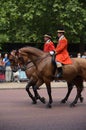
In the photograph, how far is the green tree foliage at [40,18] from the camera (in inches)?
1208

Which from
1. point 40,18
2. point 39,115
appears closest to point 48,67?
point 39,115

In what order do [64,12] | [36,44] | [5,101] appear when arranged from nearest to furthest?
[5,101]
[64,12]
[36,44]

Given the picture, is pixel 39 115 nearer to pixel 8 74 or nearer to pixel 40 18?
pixel 8 74

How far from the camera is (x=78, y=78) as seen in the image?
49.6ft

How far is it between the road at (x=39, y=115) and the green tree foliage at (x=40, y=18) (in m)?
14.6

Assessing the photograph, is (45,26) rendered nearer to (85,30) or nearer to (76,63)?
(85,30)

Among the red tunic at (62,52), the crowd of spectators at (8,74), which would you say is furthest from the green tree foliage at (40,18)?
the red tunic at (62,52)

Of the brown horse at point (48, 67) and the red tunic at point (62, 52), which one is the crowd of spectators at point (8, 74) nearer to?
the brown horse at point (48, 67)

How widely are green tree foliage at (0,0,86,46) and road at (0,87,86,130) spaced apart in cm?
1460

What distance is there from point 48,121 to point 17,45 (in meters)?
24.2

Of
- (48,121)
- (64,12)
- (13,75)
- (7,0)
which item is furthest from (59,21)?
(48,121)

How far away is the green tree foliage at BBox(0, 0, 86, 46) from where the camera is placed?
101 ft

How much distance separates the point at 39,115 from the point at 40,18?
1967cm

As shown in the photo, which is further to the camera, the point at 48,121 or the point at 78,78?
the point at 78,78
